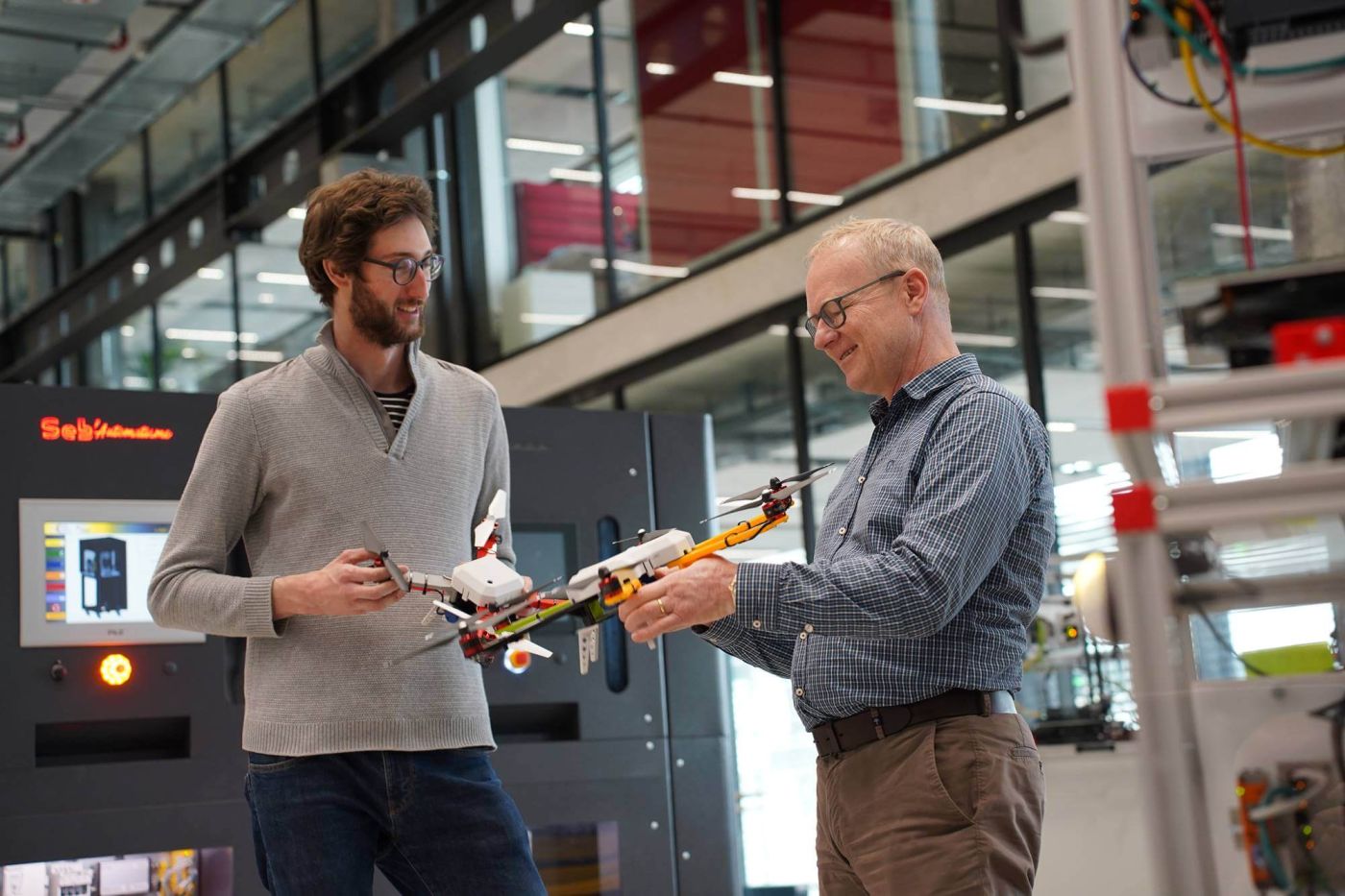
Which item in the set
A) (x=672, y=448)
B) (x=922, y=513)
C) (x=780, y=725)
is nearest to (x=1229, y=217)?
(x=672, y=448)

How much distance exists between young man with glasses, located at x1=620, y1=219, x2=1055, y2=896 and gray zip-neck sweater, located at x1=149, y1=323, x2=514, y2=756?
0.40m

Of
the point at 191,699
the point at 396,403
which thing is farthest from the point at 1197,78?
the point at 191,699

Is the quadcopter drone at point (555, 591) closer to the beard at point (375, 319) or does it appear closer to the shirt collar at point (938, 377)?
the shirt collar at point (938, 377)

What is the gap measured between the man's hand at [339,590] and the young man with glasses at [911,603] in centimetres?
34

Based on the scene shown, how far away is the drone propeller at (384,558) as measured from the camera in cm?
206

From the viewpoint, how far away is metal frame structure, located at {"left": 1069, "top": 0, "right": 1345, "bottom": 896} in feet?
4.41

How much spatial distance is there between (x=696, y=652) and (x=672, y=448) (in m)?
0.55

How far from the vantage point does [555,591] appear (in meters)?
2.15

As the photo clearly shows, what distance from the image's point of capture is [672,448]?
4199 mm

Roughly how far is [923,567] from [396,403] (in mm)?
885

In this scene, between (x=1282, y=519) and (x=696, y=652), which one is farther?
(x=696, y=652)

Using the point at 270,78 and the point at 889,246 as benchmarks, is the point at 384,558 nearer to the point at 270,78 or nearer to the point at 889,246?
the point at 889,246

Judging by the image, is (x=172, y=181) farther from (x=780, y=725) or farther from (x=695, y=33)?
(x=780, y=725)

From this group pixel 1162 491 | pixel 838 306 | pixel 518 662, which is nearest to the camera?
pixel 1162 491
